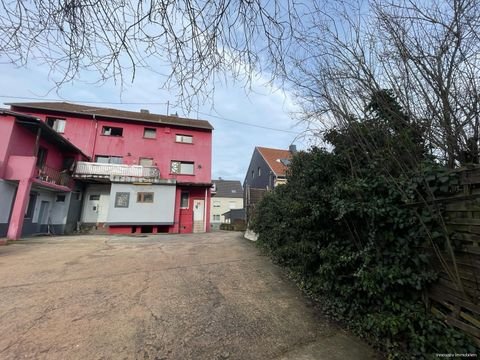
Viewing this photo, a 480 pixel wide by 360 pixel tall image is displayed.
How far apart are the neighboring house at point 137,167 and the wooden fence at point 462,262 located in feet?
51.2

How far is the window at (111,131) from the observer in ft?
59.2

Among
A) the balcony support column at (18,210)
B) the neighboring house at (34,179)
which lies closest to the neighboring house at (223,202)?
the neighboring house at (34,179)

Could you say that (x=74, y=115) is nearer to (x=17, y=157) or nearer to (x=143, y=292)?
(x=17, y=157)

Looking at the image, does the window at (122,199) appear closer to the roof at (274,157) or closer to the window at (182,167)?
the window at (182,167)

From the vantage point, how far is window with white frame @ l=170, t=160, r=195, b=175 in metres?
18.5

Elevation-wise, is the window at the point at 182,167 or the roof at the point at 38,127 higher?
the roof at the point at 38,127

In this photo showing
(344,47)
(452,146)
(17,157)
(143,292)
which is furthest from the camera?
(17,157)

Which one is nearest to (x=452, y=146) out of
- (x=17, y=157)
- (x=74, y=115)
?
(x=17, y=157)

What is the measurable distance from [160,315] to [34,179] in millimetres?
11982

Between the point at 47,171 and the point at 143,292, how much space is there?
12.5m

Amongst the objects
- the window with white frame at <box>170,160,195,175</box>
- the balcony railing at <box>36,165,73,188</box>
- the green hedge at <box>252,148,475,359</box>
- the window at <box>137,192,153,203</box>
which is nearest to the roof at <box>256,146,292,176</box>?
the window with white frame at <box>170,160,195,175</box>

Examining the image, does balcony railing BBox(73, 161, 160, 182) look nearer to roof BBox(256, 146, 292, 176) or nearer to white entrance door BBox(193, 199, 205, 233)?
white entrance door BBox(193, 199, 205, 233)

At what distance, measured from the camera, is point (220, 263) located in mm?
6695

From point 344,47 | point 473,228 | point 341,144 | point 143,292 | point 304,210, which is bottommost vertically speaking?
point 143,292
